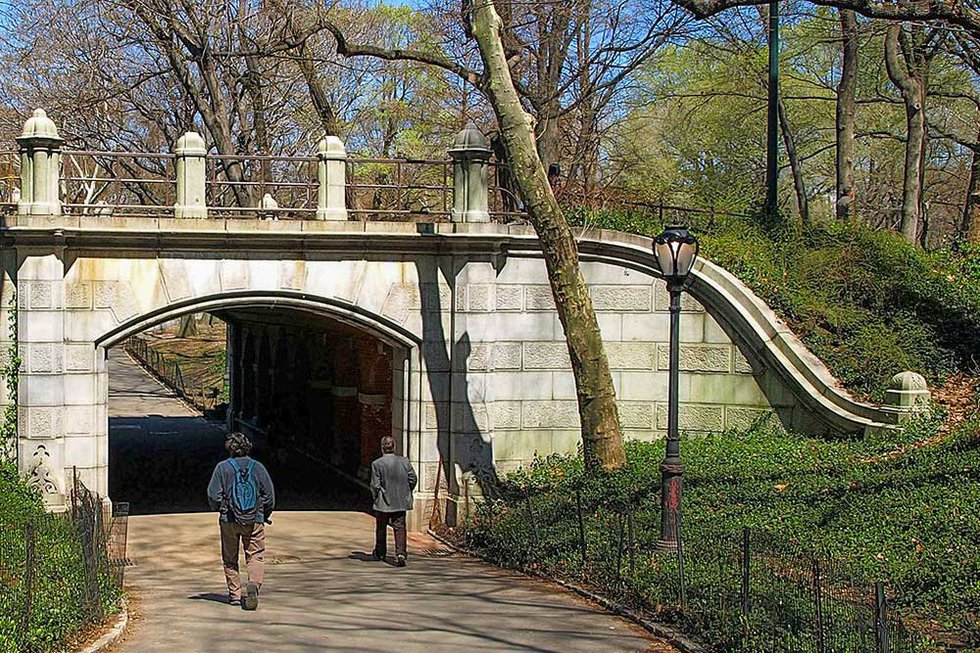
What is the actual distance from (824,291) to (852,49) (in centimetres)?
664

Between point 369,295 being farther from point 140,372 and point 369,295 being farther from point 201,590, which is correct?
point 140,372

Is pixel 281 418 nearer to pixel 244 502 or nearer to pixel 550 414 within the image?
pixel 550 414

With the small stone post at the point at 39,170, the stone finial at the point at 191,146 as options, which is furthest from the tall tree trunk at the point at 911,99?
the small stone post at the point at 39,170

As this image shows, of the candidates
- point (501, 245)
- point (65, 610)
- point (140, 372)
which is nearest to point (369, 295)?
point (501, 245)

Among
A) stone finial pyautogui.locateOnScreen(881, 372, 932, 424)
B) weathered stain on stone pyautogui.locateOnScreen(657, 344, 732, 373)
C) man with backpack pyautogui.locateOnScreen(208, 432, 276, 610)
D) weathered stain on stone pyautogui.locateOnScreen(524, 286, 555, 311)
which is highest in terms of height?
weathered stain on stone pyautogui.locateOnScreen(524, 286, 555, 311)

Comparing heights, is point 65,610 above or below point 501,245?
below

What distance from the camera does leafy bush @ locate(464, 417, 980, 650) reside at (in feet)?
32.0

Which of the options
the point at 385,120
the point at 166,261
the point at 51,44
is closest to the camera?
the point at 166,261

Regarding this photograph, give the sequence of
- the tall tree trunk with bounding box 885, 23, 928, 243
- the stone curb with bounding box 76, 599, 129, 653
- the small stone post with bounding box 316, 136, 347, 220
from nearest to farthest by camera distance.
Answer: the stone curb with bounding box 76, 599, 129, 653 < the small stone post with bounding box 316, 136, 347, 220 < the tall tree trunk with bounding box 885, 23, 928, 243

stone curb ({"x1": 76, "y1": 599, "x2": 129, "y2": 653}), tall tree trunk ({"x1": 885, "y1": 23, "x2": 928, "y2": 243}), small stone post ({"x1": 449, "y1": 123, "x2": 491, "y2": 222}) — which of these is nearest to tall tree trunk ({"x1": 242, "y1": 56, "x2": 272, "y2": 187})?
small stone post ({"x1": 449, "y1": 123, "x2": 491, "y2": 222})

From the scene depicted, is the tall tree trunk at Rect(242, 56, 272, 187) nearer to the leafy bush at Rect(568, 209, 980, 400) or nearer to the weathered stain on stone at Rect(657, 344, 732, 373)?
the leafy bush at Rect(568, 209, 980, 400)

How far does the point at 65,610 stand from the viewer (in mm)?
9531

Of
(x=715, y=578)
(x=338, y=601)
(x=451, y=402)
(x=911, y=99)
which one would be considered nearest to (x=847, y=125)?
(x=911, y=99)

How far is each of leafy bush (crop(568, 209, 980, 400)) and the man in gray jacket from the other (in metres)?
6.29
